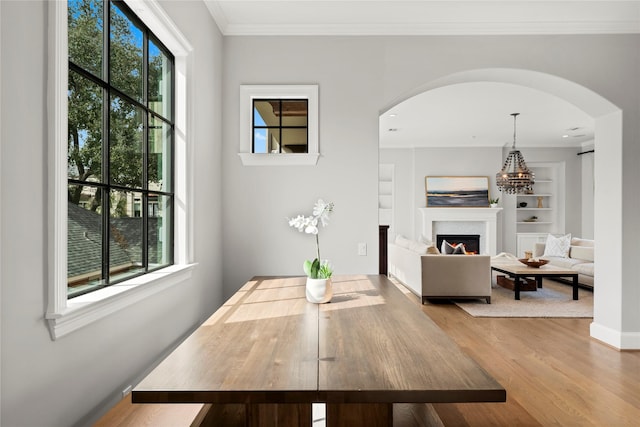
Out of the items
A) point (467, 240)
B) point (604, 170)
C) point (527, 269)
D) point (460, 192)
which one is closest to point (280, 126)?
point (604, 170)

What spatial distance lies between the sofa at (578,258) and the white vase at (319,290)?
5.43 m

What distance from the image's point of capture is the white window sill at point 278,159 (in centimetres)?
306

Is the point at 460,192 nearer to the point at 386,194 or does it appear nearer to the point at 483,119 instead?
the point at 386,194

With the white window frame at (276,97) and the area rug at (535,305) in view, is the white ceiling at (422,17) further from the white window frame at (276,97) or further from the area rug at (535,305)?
the area rug at (535,305)

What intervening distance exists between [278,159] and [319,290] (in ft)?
4.68

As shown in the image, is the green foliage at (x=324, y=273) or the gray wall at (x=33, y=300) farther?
the green foliage at (x=324, y=273)

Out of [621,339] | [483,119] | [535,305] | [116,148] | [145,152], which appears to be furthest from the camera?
[483,119]

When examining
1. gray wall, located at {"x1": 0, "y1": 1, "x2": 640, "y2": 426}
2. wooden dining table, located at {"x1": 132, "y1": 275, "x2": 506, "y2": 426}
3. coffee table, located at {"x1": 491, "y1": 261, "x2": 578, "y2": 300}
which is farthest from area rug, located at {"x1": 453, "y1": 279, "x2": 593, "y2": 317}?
wooden dining table, located at {"x1": 132, "y1": 275, "x2": 506, "y2": 426}

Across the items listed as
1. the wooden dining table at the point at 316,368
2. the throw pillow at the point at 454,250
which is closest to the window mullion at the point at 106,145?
the wooden dining table at the point at 316,368

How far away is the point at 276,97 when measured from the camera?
312cm

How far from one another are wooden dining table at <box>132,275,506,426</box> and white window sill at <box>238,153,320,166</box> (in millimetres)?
1453

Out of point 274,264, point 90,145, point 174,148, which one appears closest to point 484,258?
point 274,264

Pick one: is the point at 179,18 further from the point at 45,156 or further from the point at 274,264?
the point at 274,264

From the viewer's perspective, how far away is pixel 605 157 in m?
3.41
